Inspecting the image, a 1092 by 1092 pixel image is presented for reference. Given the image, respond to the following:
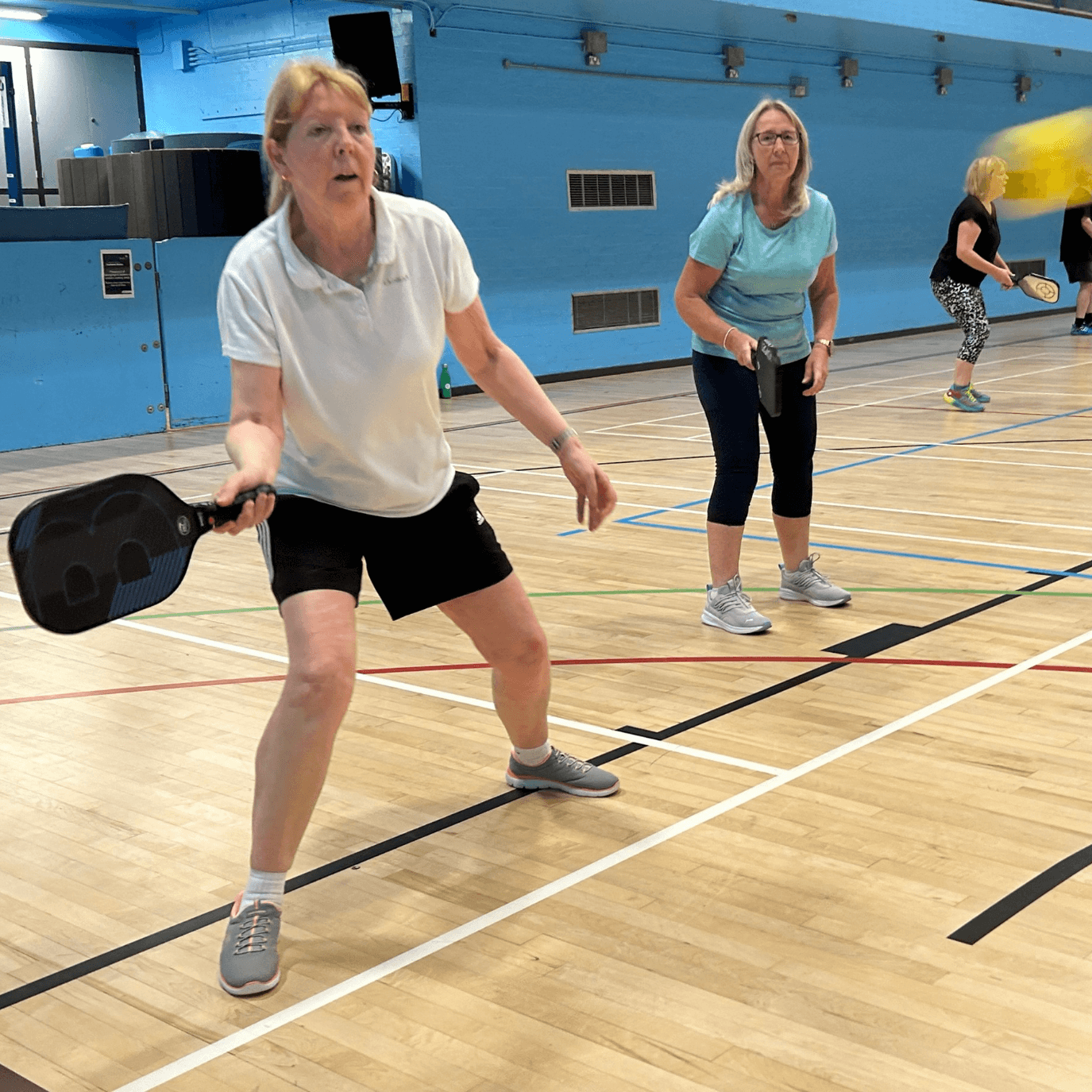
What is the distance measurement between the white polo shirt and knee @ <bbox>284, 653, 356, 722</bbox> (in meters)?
0.33

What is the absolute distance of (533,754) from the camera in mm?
3297

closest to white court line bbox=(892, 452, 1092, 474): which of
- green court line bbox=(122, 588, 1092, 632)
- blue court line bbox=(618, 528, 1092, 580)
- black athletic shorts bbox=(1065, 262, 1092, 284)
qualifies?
blue court line bbox=(618, 528, 1092, 580)

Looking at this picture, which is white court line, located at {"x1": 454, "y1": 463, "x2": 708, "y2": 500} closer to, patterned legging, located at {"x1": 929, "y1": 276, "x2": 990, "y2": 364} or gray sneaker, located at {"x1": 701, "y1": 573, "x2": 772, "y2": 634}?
gray sneaker, located at {"x1": 701, "y1": 573, "x2": 772, "y2": 634}

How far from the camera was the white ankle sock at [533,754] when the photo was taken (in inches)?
130

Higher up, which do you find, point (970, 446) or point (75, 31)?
point (75, 31)

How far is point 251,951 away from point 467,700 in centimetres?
164

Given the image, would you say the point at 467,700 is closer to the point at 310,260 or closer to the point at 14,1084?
the point at 310,260

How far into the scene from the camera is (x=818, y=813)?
3180mm

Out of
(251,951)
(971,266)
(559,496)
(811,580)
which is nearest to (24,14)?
(559,496)

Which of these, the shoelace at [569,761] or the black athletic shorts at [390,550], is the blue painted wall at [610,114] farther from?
the black athletic shorts at [390,550]

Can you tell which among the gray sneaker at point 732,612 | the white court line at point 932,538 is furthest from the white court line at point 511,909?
the white court line at point 932,538

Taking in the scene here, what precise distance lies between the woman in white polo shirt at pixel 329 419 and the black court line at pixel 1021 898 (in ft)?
3.39

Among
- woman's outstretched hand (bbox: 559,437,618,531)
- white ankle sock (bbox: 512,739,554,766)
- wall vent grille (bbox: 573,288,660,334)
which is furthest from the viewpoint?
wall vent grille (bbox: 573,288,660,334)

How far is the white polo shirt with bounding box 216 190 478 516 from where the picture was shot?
2533 millimetres
